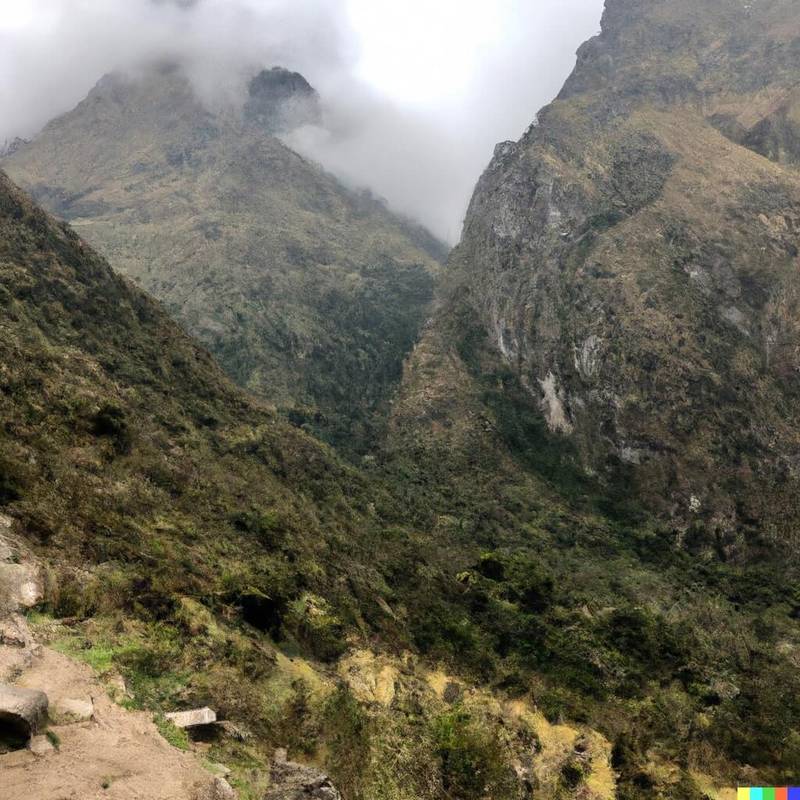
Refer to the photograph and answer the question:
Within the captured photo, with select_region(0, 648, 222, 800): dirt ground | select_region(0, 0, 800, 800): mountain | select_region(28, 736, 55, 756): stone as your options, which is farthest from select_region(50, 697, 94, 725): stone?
select_region(0, 0, 800, 800): mountain

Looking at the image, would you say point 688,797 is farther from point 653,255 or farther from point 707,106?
point 707,106

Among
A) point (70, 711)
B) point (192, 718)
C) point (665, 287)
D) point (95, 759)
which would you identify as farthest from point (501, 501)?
point (95, 759)

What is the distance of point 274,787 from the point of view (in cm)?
1644

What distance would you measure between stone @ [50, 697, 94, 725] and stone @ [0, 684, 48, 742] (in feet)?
2.34

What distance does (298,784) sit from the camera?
16.6 meters

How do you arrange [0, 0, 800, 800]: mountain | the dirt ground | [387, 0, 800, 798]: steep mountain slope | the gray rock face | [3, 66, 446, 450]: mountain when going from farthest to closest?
[3, 66, 446, 450]: mountain
[387, 0, 800, 798]: steep mountain slope
[0, 0, 800, 800]: mountain
the gray rock face
the dirt ground

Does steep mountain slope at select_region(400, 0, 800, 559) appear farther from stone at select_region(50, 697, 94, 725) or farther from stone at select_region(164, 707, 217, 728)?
stone at select_region(50, 697, 94, 725)

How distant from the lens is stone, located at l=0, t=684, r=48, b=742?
1304 cm

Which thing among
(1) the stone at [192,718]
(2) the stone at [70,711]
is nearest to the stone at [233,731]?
(1) the stone at [192,718]

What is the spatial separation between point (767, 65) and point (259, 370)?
160 metres

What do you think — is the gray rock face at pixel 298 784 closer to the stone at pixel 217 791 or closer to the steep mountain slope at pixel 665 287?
the stone at pixel 217 791

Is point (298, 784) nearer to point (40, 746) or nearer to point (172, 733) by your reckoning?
point (172, 733)

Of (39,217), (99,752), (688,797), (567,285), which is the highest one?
(567,285)

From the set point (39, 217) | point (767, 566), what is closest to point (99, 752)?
point (39, 217)
